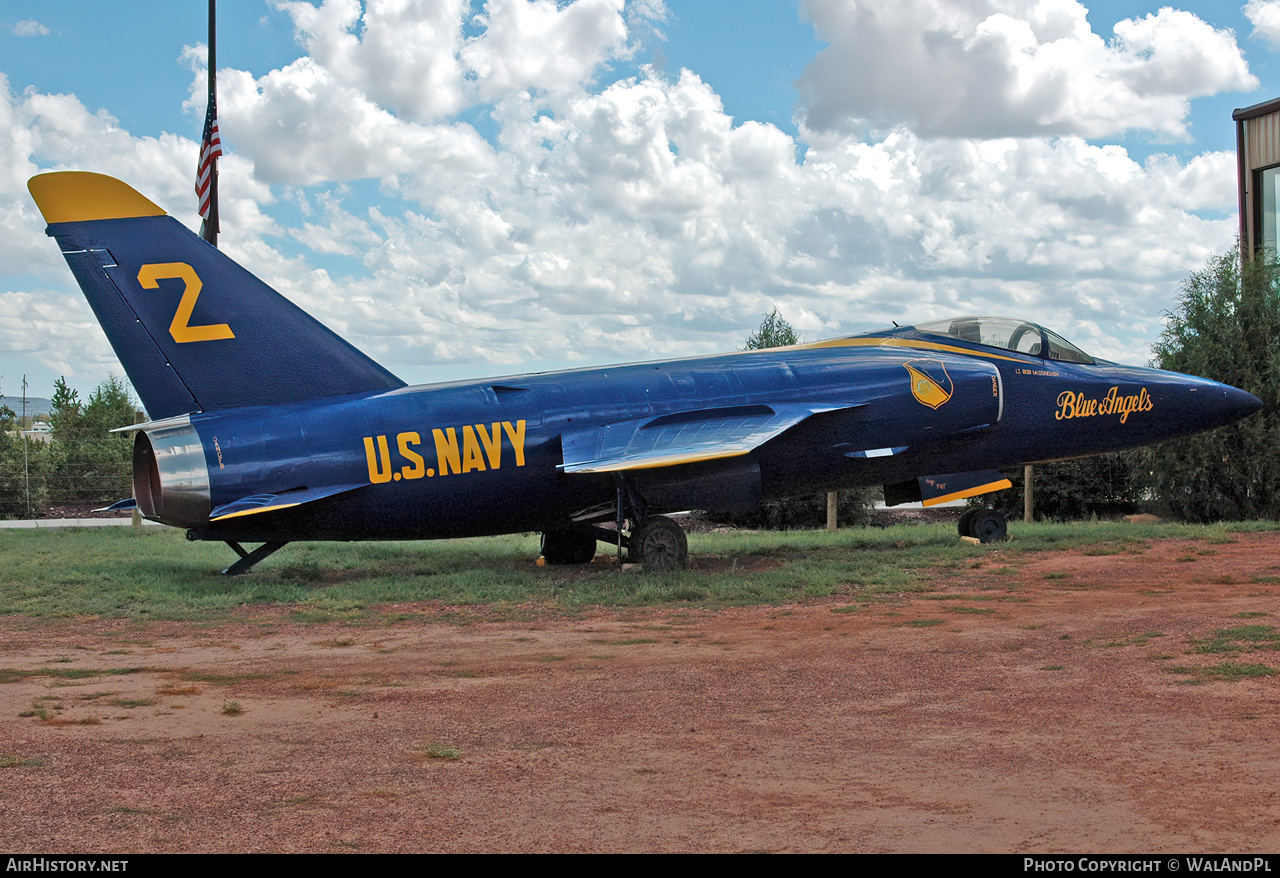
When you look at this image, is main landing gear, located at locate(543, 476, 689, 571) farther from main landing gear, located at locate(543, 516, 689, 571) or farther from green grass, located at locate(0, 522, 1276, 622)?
green grass, located at locate(0, 522, 1276, 622)

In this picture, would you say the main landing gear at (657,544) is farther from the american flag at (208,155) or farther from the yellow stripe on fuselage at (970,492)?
the american flag at (208,155)

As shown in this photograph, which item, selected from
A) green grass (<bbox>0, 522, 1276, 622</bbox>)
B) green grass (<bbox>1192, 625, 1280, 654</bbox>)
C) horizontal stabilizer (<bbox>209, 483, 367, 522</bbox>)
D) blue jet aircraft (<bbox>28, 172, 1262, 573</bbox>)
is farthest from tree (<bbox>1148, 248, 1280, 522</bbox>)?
horizontal stabilizer (<bbox>209, 483, 367, 522</bbox>)

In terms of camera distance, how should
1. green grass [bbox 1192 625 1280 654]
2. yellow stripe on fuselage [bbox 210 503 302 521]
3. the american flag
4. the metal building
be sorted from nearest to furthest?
1. green grass [bbox 1192 625 1280 654]
2. yellow stripe on fuselage [bbox 210 503 302 521]
3. the american flag
4. the metal building

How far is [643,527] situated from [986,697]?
23.8 feet

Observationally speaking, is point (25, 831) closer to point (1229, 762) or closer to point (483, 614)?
point (1229, 762)

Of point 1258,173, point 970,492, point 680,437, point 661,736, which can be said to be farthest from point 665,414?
point 1258,173

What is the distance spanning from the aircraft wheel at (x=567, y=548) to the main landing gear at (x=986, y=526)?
19.8ft

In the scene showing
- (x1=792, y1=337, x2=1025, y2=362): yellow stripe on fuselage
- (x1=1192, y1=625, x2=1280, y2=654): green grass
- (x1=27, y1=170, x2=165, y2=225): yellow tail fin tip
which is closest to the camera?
(x1=1192, y1=625, x2=1280, y2=654): green grass

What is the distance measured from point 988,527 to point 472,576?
8.29m

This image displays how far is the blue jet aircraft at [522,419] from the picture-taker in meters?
12.1

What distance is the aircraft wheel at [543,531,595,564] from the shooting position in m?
15.2

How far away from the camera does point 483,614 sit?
1083cm

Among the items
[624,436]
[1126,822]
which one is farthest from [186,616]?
[1126,822]

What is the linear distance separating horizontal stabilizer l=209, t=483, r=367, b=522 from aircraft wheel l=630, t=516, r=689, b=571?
367 centimetres
